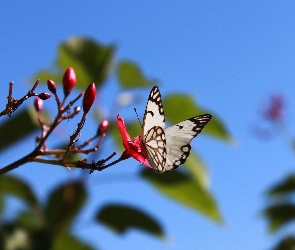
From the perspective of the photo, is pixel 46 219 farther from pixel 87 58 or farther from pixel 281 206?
pixel 281 206

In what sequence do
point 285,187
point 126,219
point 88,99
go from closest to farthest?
point 88,99 < point 126,219 < point 285,187

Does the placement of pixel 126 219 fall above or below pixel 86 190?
below

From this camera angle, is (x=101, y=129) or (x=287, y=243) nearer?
(x=101, y=129)

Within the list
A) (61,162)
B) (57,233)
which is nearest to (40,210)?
(57,233)

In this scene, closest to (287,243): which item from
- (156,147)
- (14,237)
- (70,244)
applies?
(70,244)

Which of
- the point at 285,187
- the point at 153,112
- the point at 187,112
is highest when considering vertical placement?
the point at 187,112

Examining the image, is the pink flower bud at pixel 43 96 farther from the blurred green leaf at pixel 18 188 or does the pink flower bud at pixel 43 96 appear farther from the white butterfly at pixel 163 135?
the blurred green leaf at pixel 18 188
